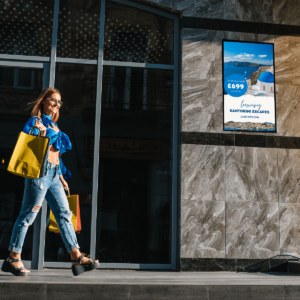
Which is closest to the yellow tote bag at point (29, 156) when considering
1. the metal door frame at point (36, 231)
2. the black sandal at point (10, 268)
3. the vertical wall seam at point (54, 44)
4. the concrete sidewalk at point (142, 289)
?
the black sandal at point (10, 268)

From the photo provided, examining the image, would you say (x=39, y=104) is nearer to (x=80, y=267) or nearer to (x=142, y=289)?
(x=80, y=267)

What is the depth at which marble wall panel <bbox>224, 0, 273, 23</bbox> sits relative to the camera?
6.72 m

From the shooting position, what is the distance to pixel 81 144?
21.1ft

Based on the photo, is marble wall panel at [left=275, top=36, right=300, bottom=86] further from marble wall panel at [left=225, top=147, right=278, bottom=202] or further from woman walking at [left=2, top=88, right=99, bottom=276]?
woman walking at [left=2, top=88, right=99, bottom=276]

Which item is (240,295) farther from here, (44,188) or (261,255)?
(44,188)

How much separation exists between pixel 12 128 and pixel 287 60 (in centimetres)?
480

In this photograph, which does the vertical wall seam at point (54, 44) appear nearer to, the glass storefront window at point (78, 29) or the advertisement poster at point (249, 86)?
the glass storefront window at point (78, 29)

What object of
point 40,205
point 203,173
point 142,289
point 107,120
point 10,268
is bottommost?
point 142,289

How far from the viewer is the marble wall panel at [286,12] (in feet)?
22.5

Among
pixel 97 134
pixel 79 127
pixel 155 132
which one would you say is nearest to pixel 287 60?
pixel 155 132

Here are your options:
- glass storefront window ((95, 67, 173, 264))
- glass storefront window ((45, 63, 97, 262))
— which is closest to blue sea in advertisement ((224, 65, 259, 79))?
glass storefront window ((95, 67, 173, 264))

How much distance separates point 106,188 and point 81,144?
2.73 feet

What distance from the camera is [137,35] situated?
22.3ft

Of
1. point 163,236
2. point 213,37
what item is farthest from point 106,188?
point 213,37
